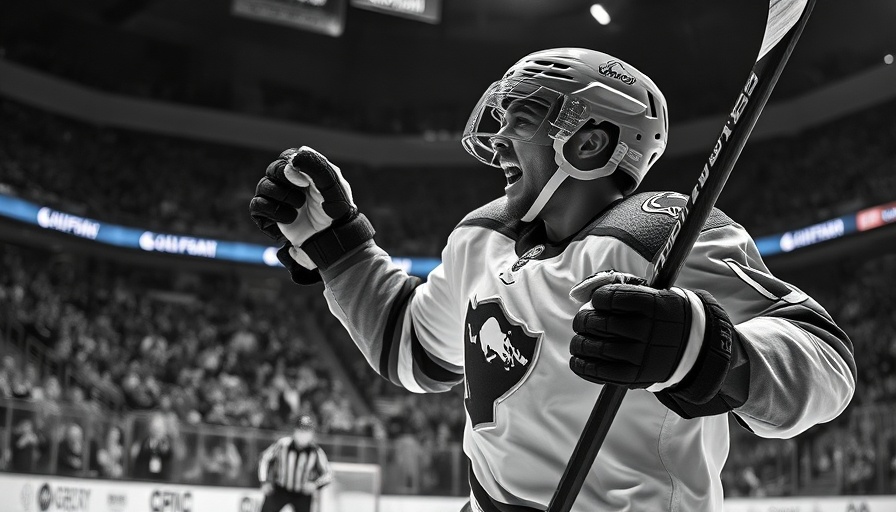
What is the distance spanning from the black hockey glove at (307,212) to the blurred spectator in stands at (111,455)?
8.43 metres

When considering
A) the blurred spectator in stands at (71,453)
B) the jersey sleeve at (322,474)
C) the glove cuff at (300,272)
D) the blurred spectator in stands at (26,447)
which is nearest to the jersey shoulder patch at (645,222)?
the glove cuff at (300,272)

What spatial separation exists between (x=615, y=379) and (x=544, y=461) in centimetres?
48

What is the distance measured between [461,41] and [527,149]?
66.2 feet

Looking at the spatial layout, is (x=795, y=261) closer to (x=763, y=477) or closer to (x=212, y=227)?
(x=763, y=477)

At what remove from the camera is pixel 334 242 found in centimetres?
217

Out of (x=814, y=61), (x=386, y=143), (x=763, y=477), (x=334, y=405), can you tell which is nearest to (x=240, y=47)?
(x=386, y=143)

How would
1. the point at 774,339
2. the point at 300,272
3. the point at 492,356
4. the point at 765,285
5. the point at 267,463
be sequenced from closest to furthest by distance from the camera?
the point at 774,339
the point at 765,285
the point at 492,356
the point at 300,272
the point at 267,463

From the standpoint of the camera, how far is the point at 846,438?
9.60 m

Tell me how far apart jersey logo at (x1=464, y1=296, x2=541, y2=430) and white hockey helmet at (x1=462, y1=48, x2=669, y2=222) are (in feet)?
0.81

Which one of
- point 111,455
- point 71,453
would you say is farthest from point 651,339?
point 111,455

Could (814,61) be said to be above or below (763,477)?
above

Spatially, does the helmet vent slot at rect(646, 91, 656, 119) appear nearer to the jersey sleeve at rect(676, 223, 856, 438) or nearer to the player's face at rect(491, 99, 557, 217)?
the player's face at rect(491, 99, 557, 217)

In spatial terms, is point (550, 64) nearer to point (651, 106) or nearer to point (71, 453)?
point (651, 106)

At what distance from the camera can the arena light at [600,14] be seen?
19227 millimetres
